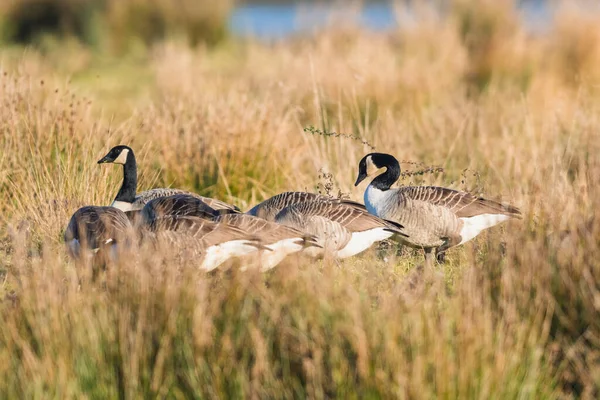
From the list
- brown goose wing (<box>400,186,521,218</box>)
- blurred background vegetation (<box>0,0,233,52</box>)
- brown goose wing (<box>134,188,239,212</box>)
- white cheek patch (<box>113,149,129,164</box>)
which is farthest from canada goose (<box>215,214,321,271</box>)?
blurred background vegetation (<box>0,0,233,52</box>)

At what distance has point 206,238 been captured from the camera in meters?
5.97

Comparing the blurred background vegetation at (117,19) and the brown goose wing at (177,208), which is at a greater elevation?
the brown goose wing at (177,208)

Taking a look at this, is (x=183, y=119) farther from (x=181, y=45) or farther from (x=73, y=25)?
(x=73, y=25)

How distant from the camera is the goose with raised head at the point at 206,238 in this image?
592cm

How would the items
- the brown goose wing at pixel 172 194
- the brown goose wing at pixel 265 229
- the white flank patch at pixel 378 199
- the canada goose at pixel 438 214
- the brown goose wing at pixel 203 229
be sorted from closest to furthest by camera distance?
the brown goose wing at pixel 203 229
the brown goose wing at pixel 265 229
the canada goose at pixel 438 214
the white flank patch at pixel 378 199
the brown goose wing at pixel 172 194

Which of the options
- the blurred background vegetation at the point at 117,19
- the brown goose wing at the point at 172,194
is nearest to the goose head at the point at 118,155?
the brown goose wing at the point at 172,194

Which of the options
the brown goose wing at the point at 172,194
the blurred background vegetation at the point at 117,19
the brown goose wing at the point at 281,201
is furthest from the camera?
the blurred background vegetation at the point at 117,19

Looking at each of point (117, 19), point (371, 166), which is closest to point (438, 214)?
point (371, 166)

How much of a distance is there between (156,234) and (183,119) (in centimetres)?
399

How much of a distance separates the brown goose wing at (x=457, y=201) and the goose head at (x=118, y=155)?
239cm

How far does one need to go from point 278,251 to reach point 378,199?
1.52m

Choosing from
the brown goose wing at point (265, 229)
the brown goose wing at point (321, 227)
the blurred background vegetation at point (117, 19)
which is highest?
the brown goose wing at point (265, 229)

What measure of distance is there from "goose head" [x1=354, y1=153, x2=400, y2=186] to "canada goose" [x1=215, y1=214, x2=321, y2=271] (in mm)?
1389

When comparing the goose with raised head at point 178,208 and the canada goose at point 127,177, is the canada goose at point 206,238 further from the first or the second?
the canada goose at point 127,177
